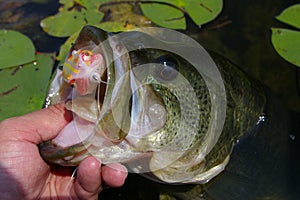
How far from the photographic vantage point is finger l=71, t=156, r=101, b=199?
1640 millimetres

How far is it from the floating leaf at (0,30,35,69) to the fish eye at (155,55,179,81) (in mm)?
1246

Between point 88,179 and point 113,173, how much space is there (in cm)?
11

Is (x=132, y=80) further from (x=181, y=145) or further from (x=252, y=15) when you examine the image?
(x=252, y=15)

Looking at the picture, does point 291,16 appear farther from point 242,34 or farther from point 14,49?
point 14,49

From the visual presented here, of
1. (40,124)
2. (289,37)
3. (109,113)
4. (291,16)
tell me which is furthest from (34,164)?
(291,16)

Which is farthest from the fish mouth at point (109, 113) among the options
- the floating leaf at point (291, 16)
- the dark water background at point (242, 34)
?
the floating leaf at point (291, 16)

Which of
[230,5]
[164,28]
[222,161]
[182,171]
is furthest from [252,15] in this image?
[182,171]

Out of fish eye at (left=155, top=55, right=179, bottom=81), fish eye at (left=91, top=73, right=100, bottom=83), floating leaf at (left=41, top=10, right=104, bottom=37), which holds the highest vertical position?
fish eye at (left=91, top=73, right=100, bottom=83)

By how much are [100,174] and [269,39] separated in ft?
5.62

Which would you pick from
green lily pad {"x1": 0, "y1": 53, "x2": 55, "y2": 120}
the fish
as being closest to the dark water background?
green lily pad {"x1": 0, "y1": 53, "x2": 55, "y2": 120}

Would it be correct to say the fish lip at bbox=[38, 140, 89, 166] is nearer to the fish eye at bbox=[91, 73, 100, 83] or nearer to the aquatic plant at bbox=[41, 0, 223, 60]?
the fish eye at bbox=[91, 73, 100, 83]

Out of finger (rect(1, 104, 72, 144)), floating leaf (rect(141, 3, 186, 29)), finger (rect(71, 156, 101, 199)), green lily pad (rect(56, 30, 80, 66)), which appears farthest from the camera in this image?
floating leaf (rect(141, 3, 186, 29))

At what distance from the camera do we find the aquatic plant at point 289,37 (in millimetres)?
2631

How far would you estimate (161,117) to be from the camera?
Answer: 1658 millimetres
